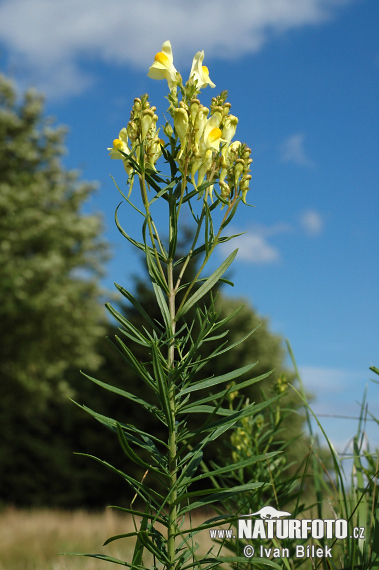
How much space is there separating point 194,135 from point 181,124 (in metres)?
0.05

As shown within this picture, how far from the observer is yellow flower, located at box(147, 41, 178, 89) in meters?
1.66

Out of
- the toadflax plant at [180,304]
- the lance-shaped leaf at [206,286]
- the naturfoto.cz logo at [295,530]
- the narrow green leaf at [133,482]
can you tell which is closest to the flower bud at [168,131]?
the toadflax plant at [180,304]

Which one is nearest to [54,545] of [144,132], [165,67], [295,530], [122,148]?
[295,530]

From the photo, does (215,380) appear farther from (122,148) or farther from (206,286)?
(122,148)

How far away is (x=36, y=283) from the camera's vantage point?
43.8 feet

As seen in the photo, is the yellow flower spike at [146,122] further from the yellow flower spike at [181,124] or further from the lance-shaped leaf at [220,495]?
the lance-shaped leaf at [220,495]

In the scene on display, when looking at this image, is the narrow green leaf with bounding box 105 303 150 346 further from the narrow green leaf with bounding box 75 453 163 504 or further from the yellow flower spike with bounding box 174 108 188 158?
the yellow flower spike with bounding box 174 108 188 158

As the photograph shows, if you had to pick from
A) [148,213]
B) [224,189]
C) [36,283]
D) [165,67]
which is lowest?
[148,213]

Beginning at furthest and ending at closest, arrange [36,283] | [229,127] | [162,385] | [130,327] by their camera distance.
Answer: [36,283]
[229,127]
[130,327]
[162,385]

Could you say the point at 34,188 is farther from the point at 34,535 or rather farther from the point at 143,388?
the point at 34,535

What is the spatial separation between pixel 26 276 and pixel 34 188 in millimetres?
2639

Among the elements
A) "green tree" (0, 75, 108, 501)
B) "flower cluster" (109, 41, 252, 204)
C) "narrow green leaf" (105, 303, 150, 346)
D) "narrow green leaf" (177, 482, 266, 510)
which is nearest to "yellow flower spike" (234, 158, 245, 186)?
"flower cluster" (109, 41, 252, 204)

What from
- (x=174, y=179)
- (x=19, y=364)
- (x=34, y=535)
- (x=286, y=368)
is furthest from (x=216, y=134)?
(x=286, y=368)

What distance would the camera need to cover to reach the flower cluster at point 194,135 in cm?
155
